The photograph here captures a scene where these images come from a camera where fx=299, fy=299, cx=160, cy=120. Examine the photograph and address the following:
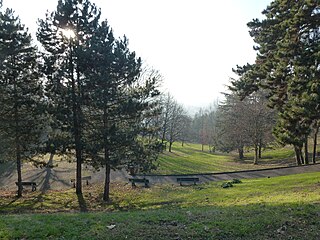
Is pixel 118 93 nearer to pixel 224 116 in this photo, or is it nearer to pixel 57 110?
pixel 57 110

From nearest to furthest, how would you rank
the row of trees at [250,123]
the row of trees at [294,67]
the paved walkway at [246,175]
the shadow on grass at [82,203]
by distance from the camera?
the row of trees at [294,67]
the shadow on grass at [82,203]
the paved walkway at [246,175]
the row of trees at [250,123]

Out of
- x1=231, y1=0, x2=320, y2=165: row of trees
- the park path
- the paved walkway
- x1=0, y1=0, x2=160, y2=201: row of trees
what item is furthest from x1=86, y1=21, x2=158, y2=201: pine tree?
x1=231, y1=0, x2=320, y2=165: row of trees

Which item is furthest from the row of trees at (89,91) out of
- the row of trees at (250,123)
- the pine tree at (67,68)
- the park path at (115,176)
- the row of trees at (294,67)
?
the row of trees at (250,123)

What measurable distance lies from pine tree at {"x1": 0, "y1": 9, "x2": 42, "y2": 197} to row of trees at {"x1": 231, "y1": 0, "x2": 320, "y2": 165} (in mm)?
15856

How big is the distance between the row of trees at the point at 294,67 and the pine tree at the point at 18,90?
52.0ft

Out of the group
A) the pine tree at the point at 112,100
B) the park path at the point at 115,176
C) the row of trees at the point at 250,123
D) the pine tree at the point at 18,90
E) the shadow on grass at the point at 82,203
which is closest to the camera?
the shadow on grass at the point at 82,203

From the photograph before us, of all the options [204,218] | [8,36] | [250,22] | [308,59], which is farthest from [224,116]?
[204,218]

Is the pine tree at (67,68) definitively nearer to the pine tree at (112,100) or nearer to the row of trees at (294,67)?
the pine tree at (112,100)

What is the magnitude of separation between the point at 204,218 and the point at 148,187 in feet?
47.5

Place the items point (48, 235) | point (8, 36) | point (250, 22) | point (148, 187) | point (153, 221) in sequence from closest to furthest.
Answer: point (48, 235)
point (153, 221)
point (8, 36)
point (148, 187)
point (250, 22)

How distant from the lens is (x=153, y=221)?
26.0 feet

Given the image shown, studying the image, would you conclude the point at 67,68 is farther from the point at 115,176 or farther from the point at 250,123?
the point at 250,123

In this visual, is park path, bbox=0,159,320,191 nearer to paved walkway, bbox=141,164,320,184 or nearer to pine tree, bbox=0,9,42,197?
paved walkway, bbox=141,164,320,184

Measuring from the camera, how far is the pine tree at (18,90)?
2055cm
